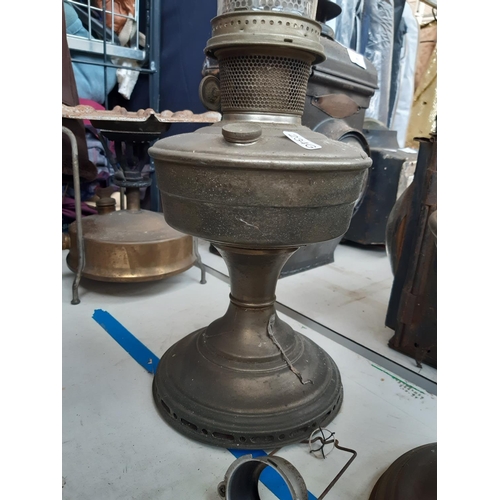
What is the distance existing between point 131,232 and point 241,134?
114 cm

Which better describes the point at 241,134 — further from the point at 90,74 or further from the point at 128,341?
the point at 90,74

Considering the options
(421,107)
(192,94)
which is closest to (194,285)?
(192,94)

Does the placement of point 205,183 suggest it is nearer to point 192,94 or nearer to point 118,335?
point 118,335

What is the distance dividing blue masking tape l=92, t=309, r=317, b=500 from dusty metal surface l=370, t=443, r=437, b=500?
158 mm

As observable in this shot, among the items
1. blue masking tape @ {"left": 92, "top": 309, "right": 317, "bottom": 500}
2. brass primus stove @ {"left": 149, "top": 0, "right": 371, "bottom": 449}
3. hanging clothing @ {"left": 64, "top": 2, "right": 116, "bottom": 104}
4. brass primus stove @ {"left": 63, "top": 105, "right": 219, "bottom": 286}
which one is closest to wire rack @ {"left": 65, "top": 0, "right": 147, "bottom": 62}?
hanging clothing @ {"left": 64, "top": 2, "right": 116, "bottom": 104}

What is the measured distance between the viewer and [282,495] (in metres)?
0.97

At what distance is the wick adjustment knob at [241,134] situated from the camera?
2.82 ft

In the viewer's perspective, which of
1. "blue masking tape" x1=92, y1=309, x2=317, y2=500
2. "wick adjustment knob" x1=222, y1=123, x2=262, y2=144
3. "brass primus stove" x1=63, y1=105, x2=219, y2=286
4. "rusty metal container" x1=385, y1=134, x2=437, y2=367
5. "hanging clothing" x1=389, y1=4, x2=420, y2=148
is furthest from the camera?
"hanging clothing" x1=389, y1=4, x2=420, y2=148

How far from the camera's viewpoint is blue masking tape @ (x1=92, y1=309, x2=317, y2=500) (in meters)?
0.99

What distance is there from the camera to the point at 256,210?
88 centimetres

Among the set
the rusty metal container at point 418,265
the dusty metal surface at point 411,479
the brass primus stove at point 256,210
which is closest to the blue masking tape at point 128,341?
the brass primus stove at point 256,210

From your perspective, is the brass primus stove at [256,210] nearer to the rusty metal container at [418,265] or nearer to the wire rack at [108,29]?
the rusty metal container at [418,265]

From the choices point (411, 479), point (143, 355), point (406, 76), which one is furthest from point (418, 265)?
point (406, 76)

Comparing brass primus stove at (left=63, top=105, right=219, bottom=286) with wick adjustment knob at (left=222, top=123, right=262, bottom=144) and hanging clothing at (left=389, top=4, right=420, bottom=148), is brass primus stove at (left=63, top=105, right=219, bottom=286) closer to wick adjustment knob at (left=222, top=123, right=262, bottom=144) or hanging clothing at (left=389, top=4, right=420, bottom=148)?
wick adjustment knob at (left=222, top=123, right=262, bottom=144)
